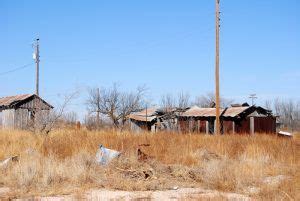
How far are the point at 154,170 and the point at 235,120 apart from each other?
2112 centimetres

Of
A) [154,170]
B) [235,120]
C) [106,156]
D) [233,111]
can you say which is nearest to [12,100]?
Result: [233,111]

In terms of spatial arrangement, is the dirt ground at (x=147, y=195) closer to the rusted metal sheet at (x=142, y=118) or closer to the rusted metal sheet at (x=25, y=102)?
the rusted metal sheet at (x=25, y=102)

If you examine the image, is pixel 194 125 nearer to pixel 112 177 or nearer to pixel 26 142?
pixel 26 142

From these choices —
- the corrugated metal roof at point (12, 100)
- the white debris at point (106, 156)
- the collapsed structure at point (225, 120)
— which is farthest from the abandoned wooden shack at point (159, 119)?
the white debris at point (106, 156)

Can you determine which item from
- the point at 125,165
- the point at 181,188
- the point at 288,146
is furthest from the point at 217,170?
the point at 288,146

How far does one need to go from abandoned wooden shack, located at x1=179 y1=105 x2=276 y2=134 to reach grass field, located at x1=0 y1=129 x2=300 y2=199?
1512cm

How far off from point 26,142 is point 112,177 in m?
6.78

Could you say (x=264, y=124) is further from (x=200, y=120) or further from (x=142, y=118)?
(x=142, y=118)

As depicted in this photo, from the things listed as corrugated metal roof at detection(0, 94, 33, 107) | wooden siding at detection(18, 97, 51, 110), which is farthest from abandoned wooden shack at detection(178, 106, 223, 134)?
corrugated metal roof at detection(0, 94, 33, 107)

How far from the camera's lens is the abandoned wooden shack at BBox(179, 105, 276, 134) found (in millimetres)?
30094

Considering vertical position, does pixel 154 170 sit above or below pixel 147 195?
above

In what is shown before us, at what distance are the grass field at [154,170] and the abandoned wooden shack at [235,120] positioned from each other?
15.1m

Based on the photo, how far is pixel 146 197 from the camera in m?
7.81

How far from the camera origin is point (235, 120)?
1187 inches
